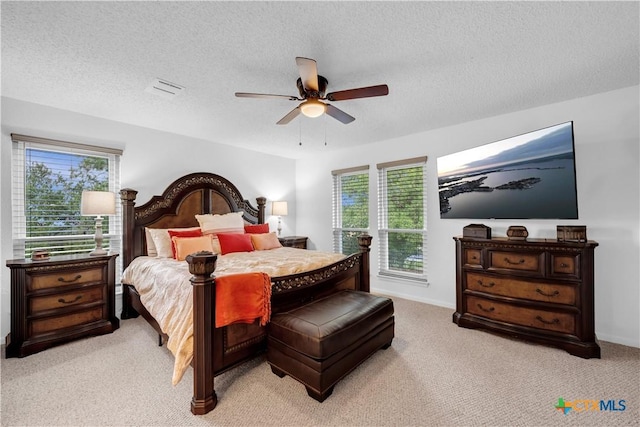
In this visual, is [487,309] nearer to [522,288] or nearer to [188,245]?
[522,288]

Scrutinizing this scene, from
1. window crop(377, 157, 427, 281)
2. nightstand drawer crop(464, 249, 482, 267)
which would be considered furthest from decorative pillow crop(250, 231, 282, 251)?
nightstand drawer crop(464, 249, 482, 267)

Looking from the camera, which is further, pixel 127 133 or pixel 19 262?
pixel 127 133

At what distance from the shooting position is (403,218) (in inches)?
170

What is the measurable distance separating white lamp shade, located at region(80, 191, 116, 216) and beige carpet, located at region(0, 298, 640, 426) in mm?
1363

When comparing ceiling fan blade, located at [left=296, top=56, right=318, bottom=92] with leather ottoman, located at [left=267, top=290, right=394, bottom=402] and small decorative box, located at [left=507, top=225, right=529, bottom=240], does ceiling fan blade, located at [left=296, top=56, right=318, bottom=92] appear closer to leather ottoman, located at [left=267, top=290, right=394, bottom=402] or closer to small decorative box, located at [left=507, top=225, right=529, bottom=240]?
leather ottoman, located at [left=267, top=290, right=394, bottom=402]

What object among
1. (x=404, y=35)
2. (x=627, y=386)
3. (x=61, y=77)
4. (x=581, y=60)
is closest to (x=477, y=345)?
(x=627, y=386)

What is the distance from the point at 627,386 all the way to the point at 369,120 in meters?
3.34

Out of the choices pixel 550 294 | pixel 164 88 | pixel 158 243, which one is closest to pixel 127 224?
pixel 158 243

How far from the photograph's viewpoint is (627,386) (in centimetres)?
202

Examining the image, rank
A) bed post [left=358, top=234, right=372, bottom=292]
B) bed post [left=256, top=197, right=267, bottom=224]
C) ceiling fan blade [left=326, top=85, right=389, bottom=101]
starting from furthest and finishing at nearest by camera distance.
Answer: bed post [left=256, top=197, right=267, bottom=224] < bed post [left=358, top=234, right=372, bottom=292] < ceiling fan blade [left=326, top=85, right=389, bottom=101]

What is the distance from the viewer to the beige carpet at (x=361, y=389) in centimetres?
173

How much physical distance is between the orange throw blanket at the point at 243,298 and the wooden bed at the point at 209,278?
62mm

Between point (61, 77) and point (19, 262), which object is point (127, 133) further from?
point (19, 262)

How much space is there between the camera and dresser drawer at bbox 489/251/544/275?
2.70 meters
